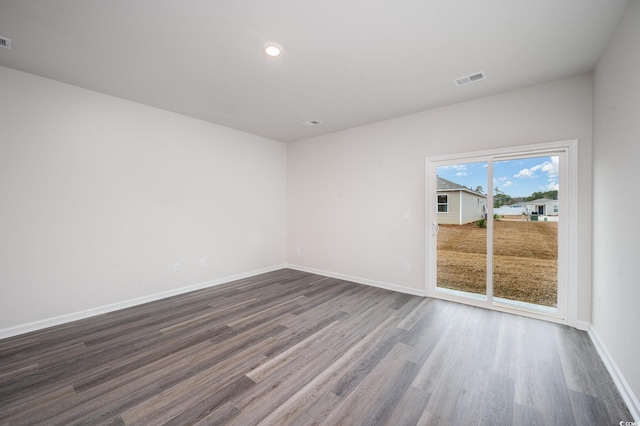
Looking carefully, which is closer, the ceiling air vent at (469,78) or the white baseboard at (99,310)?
the white baseboard at (99,310)

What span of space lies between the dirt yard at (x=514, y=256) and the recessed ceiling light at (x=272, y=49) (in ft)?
10.7

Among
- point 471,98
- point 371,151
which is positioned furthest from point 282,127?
point 471,98

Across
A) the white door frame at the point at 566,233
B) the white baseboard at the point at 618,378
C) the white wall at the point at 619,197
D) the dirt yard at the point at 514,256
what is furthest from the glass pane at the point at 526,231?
the white baseboard at the point at 618,378

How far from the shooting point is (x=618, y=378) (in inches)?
74.9

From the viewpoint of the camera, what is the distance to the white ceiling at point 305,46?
1.90 metres

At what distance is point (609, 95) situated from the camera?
225cm

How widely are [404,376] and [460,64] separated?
307 cm

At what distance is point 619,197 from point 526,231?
53.2 inches

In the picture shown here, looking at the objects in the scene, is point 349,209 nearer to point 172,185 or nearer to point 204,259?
point 204,259

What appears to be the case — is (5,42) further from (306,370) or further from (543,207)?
(543,207)

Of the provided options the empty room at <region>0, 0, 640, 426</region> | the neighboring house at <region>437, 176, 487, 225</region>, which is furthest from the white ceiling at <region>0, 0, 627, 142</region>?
the neighboring house at <region>437, 176, 487, 225</region>

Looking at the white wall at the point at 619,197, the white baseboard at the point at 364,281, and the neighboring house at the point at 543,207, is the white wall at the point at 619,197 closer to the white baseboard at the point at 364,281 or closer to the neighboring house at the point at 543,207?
the neighboring house at the point at 543,207

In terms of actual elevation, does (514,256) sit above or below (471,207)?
below

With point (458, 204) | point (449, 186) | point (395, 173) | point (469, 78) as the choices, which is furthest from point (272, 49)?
point (458, 204)
